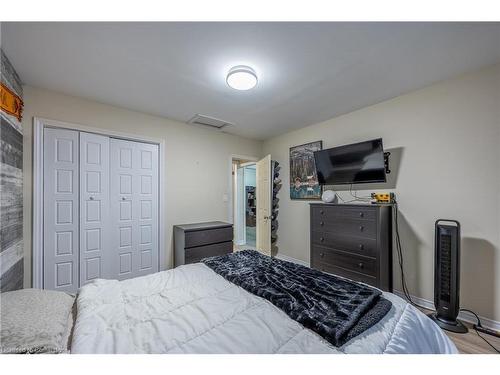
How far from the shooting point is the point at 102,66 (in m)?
1.89

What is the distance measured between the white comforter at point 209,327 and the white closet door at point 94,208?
1587 millimetres

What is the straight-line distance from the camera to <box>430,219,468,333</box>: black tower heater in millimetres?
1867

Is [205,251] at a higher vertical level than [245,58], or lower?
lower

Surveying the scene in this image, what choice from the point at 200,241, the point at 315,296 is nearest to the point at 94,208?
the point at 200,241

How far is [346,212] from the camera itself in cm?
258

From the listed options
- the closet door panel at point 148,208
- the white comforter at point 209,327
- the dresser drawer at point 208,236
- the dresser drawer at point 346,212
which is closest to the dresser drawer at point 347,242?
the dresser drawer at point 346,212

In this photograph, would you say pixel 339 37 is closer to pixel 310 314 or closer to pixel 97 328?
pixel 310 314

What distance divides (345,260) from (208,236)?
193 centimetres

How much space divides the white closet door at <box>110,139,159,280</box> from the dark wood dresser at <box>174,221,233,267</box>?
35cm

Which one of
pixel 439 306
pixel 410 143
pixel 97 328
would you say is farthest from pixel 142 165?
pixel 439 306

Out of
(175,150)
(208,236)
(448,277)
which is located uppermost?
(175,150)

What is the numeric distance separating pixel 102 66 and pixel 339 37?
207cm

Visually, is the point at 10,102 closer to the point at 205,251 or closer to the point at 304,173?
the point at 205,251

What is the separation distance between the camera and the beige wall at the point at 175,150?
2232mm
